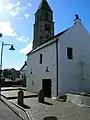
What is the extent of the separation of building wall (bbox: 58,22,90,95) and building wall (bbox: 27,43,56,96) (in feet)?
3.51

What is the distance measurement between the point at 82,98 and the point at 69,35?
916 centimetres

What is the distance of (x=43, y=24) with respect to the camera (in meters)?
56.2

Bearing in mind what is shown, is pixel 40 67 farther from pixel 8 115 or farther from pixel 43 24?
pixel 43 24

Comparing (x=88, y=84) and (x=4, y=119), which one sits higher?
(x=88, y=84)

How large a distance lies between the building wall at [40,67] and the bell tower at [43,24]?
23856 mm

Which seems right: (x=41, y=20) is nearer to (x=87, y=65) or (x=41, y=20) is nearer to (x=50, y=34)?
(x=50, y=34)

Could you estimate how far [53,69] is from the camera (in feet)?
72.8

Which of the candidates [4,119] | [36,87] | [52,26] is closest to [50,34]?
[52,26]

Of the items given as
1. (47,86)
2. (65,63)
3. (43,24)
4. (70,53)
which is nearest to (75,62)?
(70,53)

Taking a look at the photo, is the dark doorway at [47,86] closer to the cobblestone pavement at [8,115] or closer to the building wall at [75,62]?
the building wall at [75,62]

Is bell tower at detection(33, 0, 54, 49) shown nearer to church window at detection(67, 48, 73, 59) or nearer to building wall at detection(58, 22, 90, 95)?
building wall at detection(58, 22, 90, 95)

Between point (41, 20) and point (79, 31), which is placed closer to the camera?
point (79, 31)

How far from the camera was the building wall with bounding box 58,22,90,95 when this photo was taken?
70.3ft

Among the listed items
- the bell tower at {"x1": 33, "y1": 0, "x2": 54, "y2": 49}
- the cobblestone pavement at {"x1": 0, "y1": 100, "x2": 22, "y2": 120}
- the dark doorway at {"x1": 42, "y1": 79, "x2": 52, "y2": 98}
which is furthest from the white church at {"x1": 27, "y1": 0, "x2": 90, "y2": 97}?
the bell tower at {"x1": 33, "y1": 0, "x2": 54, "y2": 49}
